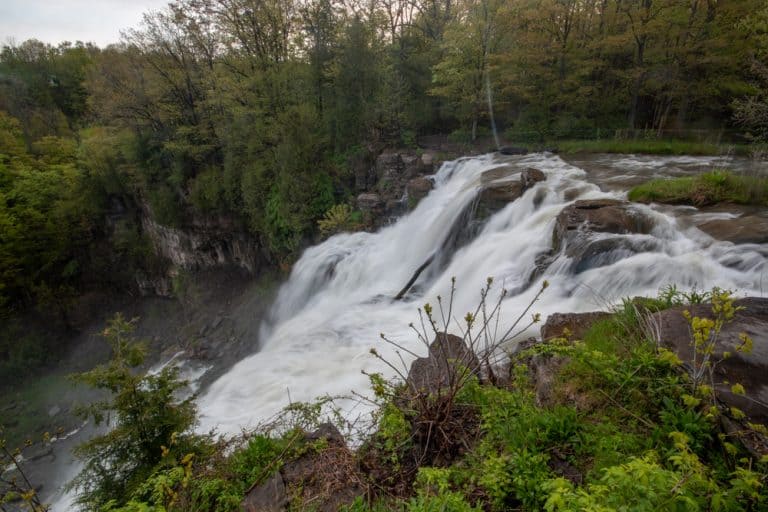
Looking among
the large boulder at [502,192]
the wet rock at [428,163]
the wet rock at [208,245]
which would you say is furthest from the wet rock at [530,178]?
the wet rock at [208,245]

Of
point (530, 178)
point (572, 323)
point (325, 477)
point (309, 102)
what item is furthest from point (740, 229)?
point (309, 102)

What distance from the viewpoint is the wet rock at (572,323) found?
485 cm

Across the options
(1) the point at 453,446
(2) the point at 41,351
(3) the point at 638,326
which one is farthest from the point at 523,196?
(2) the point at 41,351

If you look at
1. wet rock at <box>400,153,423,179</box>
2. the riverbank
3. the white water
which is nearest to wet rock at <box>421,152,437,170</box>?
wet rock at <box>400,153,423,179</box>

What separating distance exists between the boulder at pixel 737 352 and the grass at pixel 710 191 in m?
6.19

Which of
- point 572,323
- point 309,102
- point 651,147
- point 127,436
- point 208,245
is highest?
point 309,102

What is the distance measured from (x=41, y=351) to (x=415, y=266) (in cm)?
2177

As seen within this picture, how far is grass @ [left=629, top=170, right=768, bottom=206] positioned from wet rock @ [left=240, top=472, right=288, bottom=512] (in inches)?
399

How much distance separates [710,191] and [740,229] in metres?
2.20

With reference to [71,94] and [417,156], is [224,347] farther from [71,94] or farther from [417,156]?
[71,94]

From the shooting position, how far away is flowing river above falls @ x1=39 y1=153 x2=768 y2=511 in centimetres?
662

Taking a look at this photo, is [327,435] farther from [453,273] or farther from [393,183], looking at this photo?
[393,183]

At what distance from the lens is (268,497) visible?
3475 mm

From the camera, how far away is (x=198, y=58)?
19781 millimetres
